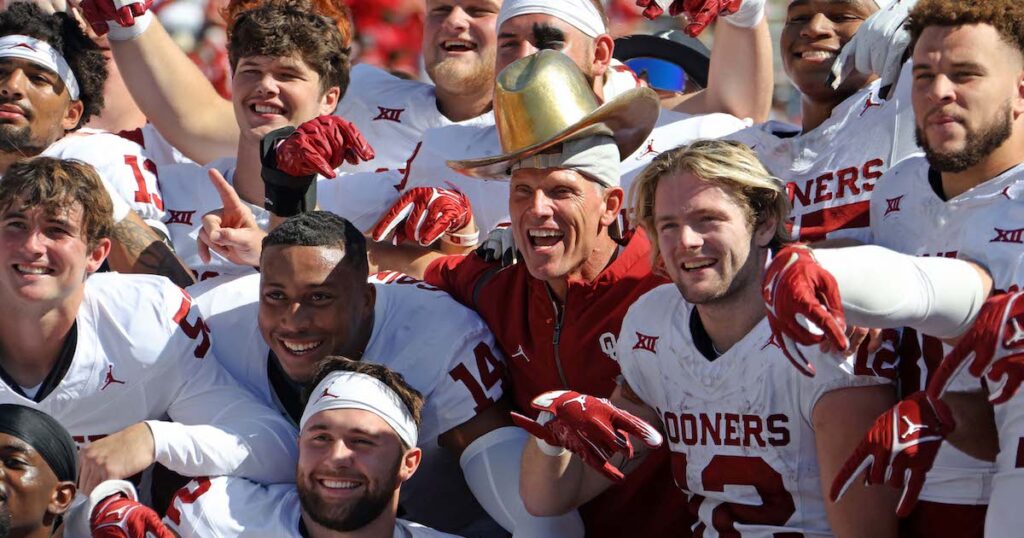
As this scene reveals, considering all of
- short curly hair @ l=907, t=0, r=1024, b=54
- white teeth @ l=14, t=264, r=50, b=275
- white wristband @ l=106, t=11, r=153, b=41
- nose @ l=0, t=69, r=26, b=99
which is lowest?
white teeth @ l=14, t=264, r=50, b=275

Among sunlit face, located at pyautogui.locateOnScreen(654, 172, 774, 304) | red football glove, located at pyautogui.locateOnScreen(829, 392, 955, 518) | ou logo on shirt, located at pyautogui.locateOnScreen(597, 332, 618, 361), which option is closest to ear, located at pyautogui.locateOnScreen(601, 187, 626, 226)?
ou logo on shirt, located at pyautogui.locateOnScreen(597, 332, 618, 361)

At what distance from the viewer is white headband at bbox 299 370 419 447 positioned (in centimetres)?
462

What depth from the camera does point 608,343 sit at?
4805 mm

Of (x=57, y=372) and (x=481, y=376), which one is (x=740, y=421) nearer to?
(x=481, y=376)

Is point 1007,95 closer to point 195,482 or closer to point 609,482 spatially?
point 609,482

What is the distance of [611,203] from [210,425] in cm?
132

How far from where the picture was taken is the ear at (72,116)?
5.84m

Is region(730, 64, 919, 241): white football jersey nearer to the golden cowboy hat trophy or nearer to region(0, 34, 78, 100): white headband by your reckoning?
the golden cowboy hat trophy

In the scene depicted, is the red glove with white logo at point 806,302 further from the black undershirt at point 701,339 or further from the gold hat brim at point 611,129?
the gold hat brim at point 611,129

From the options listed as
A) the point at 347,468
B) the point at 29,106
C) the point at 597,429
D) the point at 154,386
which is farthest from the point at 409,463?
the point at 29,106

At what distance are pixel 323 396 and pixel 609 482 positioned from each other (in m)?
0.83

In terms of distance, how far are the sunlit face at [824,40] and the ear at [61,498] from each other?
2.44 m

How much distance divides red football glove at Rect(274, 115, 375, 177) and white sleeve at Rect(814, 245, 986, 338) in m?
1.98

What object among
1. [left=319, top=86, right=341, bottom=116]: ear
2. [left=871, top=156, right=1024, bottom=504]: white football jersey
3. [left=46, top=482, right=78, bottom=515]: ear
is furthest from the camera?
[left=319, top=86, right=341, bottom=116]: ear
